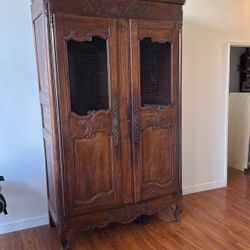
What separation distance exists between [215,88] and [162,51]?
1.18m

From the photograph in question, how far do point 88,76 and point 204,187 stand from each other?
2.17 m

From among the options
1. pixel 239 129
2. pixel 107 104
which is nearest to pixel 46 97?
pixel 107 104

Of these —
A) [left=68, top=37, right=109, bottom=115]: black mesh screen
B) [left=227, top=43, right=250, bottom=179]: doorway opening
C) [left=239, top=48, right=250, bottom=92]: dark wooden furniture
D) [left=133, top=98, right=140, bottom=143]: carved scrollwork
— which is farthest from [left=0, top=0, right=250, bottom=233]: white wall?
[left=239, top=48, right=250, bottom=92]: dark wooden furniture

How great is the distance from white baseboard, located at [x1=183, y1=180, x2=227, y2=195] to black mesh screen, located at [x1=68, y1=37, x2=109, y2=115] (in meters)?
1.74

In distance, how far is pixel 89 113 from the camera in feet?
7.52

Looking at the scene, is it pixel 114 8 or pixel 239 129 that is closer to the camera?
pixel 114 8

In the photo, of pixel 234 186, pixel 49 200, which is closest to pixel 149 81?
pixel 49 200

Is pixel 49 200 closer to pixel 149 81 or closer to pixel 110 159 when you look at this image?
pixel 110 159

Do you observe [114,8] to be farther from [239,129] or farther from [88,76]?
[239,129]

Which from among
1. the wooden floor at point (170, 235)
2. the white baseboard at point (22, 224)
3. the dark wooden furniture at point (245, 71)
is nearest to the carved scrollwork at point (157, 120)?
the wooden floor at point (170, 235)

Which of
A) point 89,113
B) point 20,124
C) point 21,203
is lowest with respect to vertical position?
point 21,203

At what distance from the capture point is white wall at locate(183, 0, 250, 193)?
10.6ft

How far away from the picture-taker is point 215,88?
135 inches

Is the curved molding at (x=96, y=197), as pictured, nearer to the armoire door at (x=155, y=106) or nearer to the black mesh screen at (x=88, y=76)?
the armoire door at (x=155, y=106)
